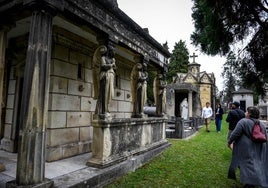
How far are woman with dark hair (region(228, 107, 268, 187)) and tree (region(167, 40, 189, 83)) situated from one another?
139ft

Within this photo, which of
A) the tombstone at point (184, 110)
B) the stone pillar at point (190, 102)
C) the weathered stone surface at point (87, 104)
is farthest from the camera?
the tombstone at point (184, 110)

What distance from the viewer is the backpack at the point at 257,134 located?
4.41 m

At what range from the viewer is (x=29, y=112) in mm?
3688

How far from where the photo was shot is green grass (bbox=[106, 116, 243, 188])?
5.14 metres

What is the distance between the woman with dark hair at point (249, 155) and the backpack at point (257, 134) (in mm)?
57

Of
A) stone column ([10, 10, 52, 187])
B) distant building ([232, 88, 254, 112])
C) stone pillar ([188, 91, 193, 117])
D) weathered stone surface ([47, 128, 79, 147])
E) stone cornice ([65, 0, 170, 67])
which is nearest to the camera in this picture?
stone column ([10, 10, 52, 187])

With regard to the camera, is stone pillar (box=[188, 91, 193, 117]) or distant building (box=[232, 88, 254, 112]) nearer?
stone pillar (box=[188, 91, 193, 117])

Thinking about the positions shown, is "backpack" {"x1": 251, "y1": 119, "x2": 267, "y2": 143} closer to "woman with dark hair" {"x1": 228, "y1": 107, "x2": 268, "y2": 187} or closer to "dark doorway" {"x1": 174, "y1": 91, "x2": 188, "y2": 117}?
"woman with dark hair" {"x1": 228, "y1": 107, "x2": 268, "y2": 187}

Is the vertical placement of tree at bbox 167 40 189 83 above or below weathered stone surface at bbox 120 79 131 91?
above

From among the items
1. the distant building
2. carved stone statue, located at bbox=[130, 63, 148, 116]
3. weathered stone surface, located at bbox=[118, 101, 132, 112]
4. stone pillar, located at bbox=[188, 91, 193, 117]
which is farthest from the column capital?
the distant building

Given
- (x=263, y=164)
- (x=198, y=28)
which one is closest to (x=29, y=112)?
(x=263, y=164)

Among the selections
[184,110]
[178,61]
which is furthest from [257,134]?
[178,61]

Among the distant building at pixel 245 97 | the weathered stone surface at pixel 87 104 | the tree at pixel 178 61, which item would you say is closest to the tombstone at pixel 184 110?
the weathered stone surface at pixel 87 104

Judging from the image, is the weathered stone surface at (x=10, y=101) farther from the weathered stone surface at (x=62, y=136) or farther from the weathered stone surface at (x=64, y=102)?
the weathered stone surface at (x=62, y=136)
